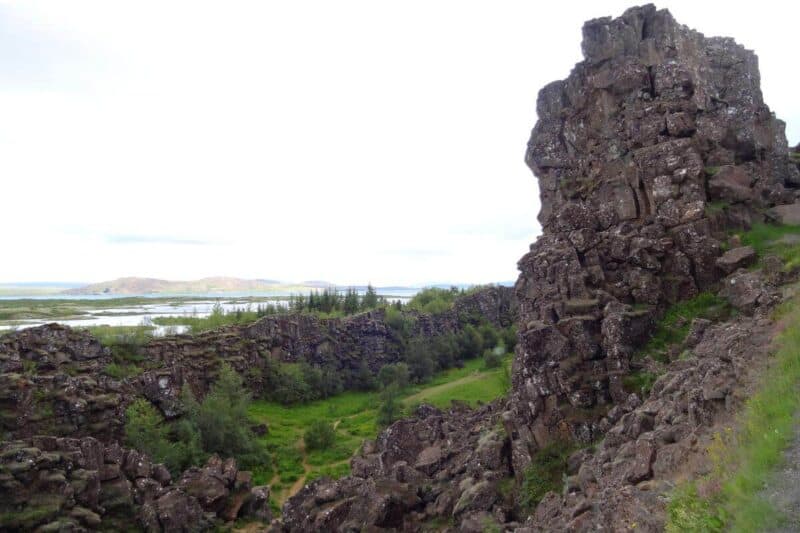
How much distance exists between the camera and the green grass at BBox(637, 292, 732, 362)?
1852 cm

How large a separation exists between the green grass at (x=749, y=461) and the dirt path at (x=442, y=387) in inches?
1881

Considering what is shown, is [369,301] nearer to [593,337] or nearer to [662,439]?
[593,337]

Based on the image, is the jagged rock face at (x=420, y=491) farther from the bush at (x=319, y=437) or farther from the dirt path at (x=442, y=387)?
the dirt path at (x=442, y=387)

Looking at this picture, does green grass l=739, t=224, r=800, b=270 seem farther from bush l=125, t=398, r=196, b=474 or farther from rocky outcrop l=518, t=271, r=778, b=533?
bush l=125, t=398, r=196, b=474

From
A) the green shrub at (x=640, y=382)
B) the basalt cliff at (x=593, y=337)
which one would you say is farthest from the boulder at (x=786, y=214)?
the green shrub at (x=640, y=382)

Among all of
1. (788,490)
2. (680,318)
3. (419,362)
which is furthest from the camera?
(419,362)

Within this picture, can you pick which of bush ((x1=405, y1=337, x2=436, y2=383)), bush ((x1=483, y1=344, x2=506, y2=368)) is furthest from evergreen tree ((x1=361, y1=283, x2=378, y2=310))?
bush ((x1=483, y1=344, x2=506, y2=368))

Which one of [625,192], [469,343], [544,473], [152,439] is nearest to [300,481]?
[152,439]

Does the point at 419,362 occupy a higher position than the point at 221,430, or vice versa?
the point at 221,430

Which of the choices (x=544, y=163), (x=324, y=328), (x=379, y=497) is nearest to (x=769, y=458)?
(x=379, y=497)

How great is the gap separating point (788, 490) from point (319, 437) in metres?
39.1

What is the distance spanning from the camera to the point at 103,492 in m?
25.7

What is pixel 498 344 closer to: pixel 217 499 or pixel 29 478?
pixel 217 499

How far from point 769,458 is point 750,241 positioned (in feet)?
49.3
